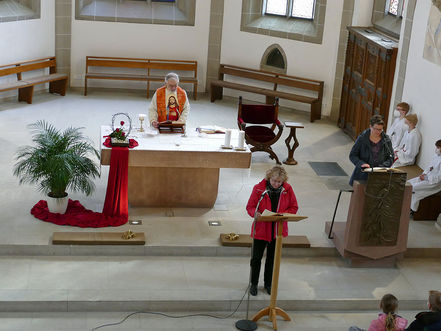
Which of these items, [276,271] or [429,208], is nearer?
[276,271]

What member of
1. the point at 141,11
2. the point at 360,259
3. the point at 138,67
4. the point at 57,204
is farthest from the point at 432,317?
the point at 141,11

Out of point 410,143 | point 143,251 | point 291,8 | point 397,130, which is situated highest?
point 291,8

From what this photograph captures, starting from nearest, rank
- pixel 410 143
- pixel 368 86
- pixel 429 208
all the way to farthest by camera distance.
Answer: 1. pixel 429 208
2. pixel 410 143
3. pixel 368 86

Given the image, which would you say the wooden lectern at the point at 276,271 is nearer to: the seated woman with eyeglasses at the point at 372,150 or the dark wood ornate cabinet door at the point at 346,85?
the seated woman with eyeglasses at the point at 372,150

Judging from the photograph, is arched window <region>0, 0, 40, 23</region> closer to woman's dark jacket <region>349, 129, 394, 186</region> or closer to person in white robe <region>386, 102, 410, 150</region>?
person in white robe <region>386, 102, 410, 150</region>

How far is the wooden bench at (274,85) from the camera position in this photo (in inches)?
562

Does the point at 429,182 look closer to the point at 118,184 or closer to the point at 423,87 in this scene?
the point at 423,87

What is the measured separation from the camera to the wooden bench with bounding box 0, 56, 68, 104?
13773 millimetres

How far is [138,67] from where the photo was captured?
15477mm

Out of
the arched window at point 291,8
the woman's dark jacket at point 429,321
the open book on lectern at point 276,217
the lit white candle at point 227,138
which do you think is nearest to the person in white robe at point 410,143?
the lit white candle at point 227,138

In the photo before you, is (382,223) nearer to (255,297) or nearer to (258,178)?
(255,297)

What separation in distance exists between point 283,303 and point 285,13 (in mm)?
9007

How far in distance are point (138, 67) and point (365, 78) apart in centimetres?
523

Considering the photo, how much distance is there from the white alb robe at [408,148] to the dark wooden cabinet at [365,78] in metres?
1.22
